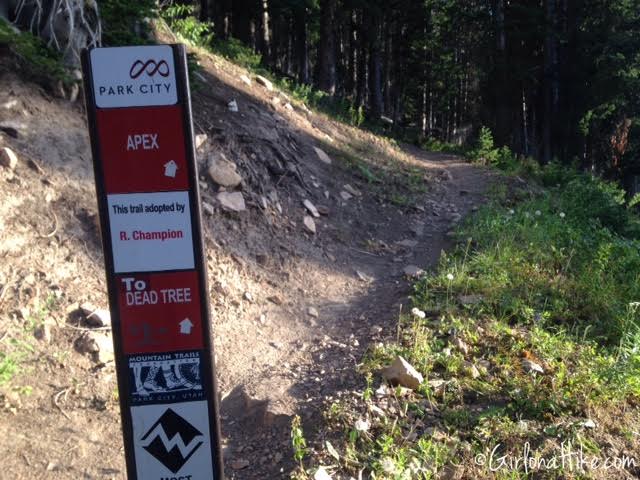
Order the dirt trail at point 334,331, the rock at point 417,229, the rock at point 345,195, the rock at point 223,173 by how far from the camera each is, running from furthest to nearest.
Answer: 1. the rock at point 345,195
2. the rock at point 417,229
3. the rock at point 223,173
4. the dirt trail at point 334,331

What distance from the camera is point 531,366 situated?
164 inches

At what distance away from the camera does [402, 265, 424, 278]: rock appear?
636 centimetres

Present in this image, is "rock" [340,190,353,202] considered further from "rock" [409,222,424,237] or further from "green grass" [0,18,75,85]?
"green grass" [0,18,75,85]

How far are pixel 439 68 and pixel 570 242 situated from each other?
892 inches

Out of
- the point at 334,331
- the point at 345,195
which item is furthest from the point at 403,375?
the point at 345,195

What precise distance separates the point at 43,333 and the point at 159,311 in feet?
8.88

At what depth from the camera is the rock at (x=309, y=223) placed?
7.23 m

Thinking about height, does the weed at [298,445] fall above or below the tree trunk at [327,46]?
below

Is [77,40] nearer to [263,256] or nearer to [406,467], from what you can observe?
[263,256]

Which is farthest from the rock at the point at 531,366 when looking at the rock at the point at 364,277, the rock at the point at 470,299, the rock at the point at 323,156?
the rock at the point at 323,156

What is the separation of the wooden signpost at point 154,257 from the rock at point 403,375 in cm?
202

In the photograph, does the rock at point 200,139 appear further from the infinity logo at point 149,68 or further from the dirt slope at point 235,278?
the infinity logo at point 149,68

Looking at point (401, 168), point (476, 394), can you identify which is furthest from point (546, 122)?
point (476, 394)

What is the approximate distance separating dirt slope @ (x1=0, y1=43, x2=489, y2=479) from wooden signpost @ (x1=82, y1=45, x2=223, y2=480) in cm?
143
